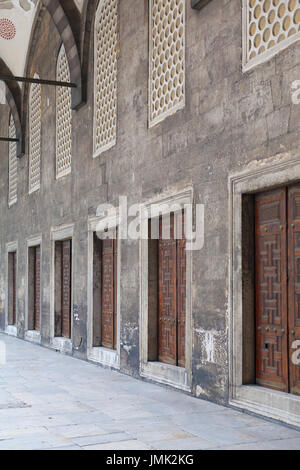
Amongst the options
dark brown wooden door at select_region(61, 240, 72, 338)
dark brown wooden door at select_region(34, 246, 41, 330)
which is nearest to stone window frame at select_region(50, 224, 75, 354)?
dark brown wooden door at select_region(61, 240, 72, 338)

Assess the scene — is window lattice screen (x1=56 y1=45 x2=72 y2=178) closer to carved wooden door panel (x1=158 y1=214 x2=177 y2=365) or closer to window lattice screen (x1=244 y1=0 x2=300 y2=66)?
carved wooden door panel (x1=158 y1=214 x2=177 y2=365)

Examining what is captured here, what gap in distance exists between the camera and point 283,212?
5438 millimetres

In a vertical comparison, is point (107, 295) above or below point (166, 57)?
below

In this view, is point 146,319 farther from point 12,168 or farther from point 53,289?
point 12,168

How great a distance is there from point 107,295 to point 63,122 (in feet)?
12.7

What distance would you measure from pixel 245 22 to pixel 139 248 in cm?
323

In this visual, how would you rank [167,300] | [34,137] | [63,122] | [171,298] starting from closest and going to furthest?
[171,298] → [167,300] → [63,122] → [34,137]

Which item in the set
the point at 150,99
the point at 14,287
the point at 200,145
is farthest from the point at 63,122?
the point at 14,287

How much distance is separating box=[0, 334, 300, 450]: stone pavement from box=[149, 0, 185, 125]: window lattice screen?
331 centimetres

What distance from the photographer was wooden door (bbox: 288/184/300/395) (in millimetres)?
5215

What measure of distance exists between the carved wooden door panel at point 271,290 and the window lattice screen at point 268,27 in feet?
4.22

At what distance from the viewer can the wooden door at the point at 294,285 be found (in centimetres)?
521

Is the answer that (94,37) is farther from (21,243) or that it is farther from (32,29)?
(21,243)

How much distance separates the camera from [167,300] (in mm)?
7492
